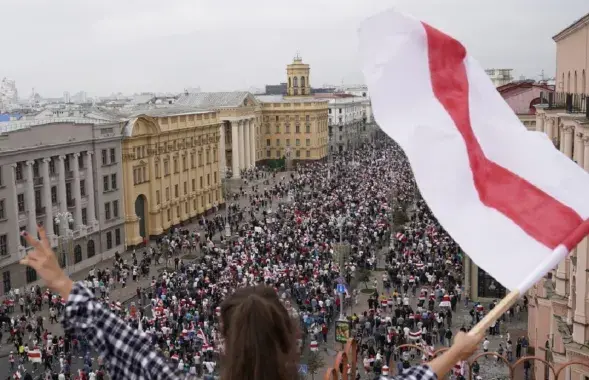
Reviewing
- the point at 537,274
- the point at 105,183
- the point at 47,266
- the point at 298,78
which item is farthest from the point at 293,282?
the point at 298,78

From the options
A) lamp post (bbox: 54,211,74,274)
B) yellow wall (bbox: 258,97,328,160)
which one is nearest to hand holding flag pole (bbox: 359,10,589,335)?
lamp post (bbox: 54,211,74,274)

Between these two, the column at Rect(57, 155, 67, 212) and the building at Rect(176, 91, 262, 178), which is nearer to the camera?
the column at Rect(57, 155, 67, 212)

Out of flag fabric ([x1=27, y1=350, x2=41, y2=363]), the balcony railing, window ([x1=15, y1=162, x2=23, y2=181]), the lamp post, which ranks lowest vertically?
flag fabric ([x1=27, y1=350, x2=41, y2=363])

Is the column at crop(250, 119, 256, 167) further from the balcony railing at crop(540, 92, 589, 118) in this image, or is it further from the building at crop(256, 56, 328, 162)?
the balcony railing at crop(540, 92, 589, 118)

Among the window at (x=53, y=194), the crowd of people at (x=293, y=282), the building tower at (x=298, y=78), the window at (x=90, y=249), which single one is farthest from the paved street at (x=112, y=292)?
the building tower at (x=298, y=78)

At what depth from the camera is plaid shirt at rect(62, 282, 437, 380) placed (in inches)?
111

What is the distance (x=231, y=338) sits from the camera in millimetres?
2531

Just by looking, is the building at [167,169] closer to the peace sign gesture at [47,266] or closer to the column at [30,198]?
the column at [30,198]

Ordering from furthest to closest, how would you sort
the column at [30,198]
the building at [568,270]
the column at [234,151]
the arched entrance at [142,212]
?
1. the column at [234,151]
2. the arched entrance at [142,212]
3. the column at [30,198]
4. the building at [568,270]

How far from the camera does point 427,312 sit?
27.2 meters

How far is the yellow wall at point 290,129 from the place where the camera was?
97.1 metres

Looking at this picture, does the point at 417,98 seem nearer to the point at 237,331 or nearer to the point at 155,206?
the point at 237,331

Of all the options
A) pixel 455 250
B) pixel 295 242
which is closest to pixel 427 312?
pixel 455 250

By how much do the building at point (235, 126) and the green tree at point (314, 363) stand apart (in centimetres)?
5554
